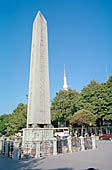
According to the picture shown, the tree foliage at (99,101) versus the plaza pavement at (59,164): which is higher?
the tree foliage at (99,101)

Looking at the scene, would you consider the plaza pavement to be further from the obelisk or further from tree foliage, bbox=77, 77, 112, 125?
tree foliage, bbox=77, 77, 112, 125

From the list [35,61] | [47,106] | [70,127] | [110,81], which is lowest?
[70,127]

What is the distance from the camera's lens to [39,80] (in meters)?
10.2

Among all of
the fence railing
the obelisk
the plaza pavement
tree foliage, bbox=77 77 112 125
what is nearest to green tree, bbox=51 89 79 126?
tree foliage, bbox=77 77 112 125

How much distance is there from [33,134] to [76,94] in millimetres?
24221

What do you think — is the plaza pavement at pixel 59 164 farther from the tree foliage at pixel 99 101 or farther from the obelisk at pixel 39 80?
the tree foliage at pixel 99 101

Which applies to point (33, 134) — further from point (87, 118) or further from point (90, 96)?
point (90, 96)

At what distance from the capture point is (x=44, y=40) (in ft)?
37.9

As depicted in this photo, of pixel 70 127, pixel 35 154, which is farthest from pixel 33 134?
pixel 70 127

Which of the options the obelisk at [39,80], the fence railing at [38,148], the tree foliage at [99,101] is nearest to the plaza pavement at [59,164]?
the fence railing at [38,148]

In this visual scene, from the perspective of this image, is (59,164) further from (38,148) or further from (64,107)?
(64,107)

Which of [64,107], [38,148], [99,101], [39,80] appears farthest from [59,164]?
[64,107]

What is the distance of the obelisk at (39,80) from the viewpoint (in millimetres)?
9477

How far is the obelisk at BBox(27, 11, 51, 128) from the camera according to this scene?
948 centimetres
